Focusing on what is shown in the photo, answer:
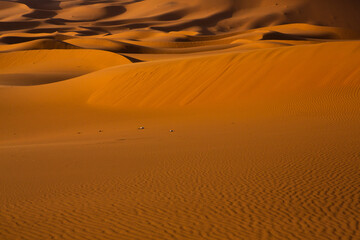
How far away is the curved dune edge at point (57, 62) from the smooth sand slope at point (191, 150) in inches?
181

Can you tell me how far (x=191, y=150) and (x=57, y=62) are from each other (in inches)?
1213

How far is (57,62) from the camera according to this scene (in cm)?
3756

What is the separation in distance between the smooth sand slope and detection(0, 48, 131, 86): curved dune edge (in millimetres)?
Answer: 4598

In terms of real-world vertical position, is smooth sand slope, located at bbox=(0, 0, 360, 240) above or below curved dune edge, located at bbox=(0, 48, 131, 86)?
below

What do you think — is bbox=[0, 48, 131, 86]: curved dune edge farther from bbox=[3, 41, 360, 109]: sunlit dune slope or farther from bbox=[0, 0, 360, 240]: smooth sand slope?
bbox=[3, 41, 360, 109]: sunlit dune slope

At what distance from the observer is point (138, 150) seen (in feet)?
30.3

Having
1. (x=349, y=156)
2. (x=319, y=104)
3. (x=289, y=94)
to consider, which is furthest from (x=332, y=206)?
(x=289, y=94)

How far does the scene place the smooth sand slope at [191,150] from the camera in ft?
16.0

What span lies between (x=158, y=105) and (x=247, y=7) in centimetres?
8103

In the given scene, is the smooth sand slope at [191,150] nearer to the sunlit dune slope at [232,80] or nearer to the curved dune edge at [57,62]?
the sunlit dune slope at [232,80]

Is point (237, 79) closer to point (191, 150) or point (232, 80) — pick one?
point (232, 80)

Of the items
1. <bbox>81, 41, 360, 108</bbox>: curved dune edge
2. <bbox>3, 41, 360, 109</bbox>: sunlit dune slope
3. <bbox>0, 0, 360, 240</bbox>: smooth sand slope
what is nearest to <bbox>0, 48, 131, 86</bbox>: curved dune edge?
<bbox>0, 0, 360, 240</bbox>: smooth sand slope

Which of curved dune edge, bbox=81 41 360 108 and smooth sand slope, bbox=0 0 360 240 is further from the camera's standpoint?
curved dune edge, bbox=81 41 360 108

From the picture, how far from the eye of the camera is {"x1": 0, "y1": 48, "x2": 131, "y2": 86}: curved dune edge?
3341cm
